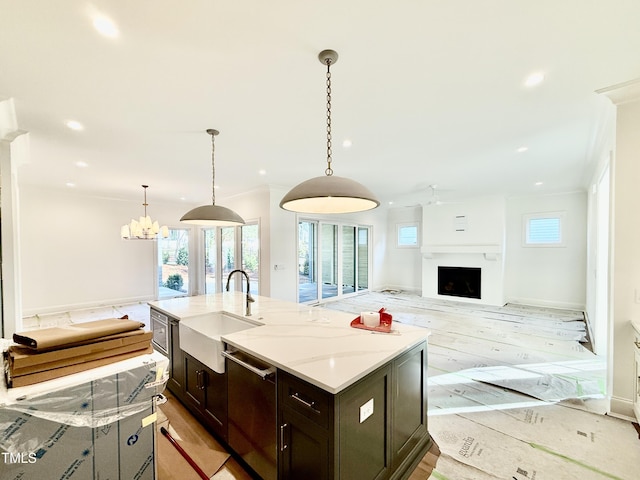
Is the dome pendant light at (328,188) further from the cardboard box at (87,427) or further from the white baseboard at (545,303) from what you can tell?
the white baseboard at (545,303)

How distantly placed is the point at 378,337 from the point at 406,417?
55 centimetres

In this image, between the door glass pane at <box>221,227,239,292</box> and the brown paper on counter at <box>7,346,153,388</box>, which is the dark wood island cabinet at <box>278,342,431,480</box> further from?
the door glass pane at <box>221,227,239,292</box>

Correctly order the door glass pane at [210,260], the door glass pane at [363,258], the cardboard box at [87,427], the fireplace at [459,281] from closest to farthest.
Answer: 1. the cardboard box at [87,427]
2. the fireplace at [459,281]
3. the door glass pane at [210,260]
4. the door glass pane at [363,258]

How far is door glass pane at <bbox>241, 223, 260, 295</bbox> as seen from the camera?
602cm

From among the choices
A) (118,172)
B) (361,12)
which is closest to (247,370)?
(361,12)

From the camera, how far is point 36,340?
3.28 feet

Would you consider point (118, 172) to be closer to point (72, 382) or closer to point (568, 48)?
point (72, 382)

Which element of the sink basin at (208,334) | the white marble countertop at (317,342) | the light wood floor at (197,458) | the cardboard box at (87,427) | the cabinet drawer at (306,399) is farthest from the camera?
the sink basin at (208,334)

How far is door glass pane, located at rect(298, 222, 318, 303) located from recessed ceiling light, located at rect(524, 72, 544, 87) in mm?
4916

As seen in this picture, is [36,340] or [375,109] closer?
[36,340]

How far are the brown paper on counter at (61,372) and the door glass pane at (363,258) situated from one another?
7.37m

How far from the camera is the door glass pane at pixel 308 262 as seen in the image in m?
6.61

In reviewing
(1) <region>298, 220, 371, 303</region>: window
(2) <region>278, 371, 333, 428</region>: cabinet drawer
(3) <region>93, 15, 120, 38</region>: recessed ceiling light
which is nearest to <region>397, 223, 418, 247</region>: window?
(1) <region>298, 220, 371, 303</region>: window

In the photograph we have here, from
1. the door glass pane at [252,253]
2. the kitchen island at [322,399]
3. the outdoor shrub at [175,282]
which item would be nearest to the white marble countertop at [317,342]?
the kitchen island at [322,399]
